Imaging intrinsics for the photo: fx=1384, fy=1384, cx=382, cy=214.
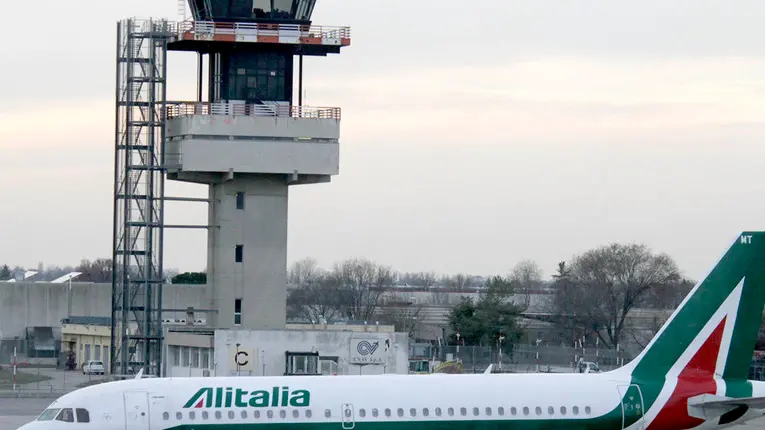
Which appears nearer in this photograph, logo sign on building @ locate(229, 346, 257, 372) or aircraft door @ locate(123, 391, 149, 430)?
aircraft door @ locate(123, 391, 149, 430)

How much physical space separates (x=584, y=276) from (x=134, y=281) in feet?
176

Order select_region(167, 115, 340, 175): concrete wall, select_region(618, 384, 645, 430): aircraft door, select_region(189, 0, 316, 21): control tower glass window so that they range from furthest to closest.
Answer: select_region(189, 0, 316, 21): control tower glass window, select_region(167, 115, 340, 175): concrete wall, select_region(618, 384, 645, 430): aircraft door

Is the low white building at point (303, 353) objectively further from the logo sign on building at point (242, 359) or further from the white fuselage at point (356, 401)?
the white fuselage at point (356, 401)

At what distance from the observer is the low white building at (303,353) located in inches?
2346

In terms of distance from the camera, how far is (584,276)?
Answer: 11644 cm

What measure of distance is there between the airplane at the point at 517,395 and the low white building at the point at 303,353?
24.0 metres

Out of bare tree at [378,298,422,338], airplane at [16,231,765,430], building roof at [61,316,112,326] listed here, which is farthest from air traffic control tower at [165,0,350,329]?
bare tree at [378,298,422,338]

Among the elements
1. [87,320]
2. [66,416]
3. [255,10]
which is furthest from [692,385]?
[87,320]

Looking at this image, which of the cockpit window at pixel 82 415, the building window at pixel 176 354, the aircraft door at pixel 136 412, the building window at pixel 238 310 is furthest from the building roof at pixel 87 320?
the aircraft door at pixel 136 412

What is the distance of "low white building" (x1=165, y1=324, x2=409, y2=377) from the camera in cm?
5959

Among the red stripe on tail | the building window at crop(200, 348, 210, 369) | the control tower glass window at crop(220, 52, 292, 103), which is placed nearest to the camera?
the red stripe on tail

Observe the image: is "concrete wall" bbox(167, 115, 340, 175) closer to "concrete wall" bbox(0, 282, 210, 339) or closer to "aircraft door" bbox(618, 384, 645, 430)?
"aircraft door" bbox(618, 384, 645, 430)

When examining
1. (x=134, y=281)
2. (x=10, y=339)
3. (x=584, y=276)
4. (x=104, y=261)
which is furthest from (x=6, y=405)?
(x=104, y=261)

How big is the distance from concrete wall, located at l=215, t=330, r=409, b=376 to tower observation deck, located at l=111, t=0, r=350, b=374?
42.2 feet
